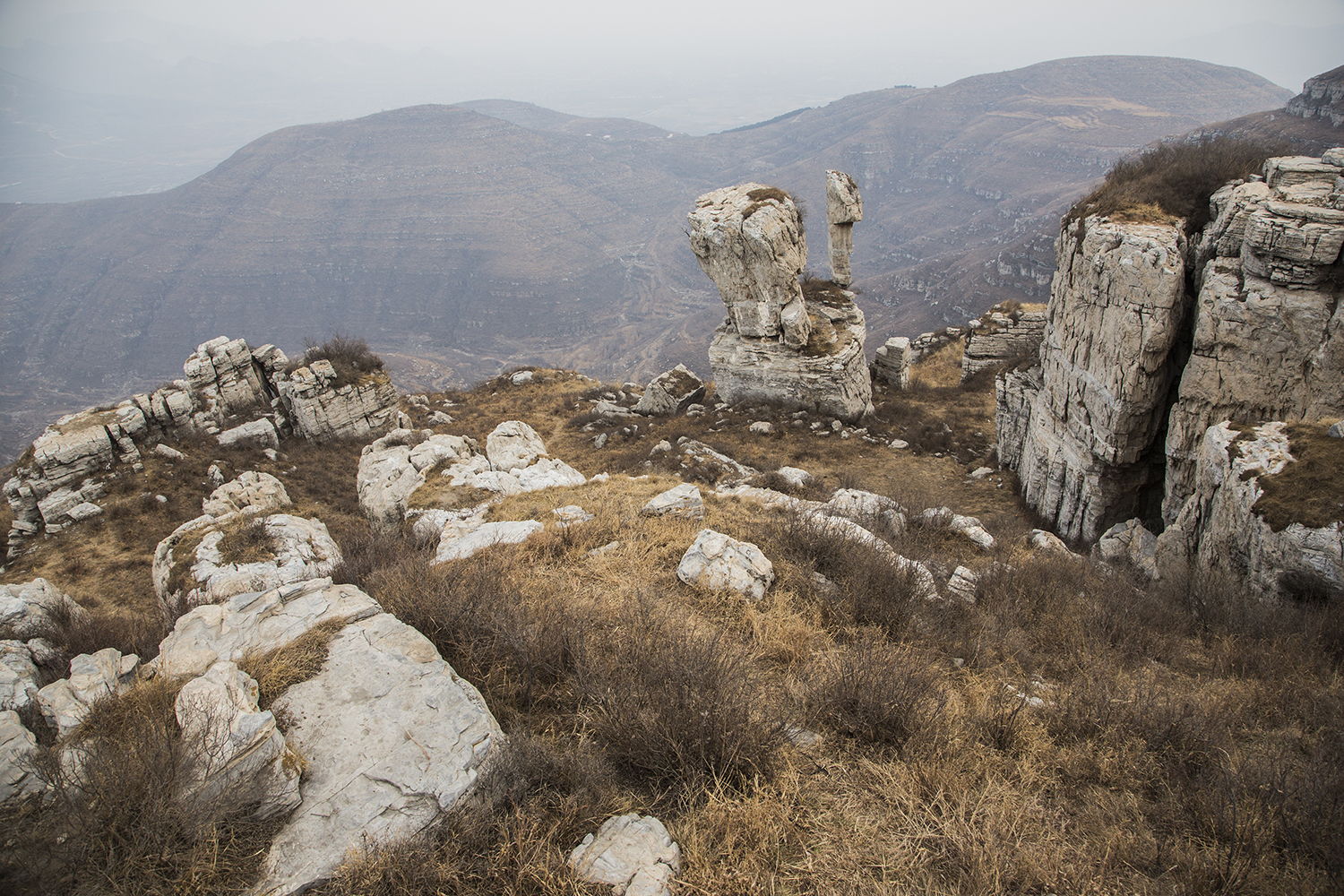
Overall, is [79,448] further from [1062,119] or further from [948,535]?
[1062,119]

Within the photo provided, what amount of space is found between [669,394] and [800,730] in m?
19.2

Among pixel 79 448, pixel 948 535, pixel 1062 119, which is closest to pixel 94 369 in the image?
pixel 79 448

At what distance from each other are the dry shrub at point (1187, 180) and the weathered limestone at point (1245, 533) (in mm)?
5226

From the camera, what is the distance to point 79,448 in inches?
621

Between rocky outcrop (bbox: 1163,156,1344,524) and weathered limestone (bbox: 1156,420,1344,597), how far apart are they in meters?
1.11

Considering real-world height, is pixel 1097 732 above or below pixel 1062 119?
below

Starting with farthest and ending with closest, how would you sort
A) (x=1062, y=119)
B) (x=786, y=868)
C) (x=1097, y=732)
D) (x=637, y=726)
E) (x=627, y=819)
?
(x=1062, y=119), (x=1097, y=732), (x=637, y=726), (x=627, y=819), (x=786, y=868)

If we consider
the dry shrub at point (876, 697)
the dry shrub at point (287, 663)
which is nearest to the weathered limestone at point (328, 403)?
the dry shrub at point (287, 663)

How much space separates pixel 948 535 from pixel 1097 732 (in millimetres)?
6190

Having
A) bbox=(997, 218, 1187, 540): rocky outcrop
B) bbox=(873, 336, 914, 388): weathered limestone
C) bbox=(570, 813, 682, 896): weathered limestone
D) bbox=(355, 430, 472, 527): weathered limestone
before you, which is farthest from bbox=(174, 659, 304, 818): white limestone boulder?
bbox=(873, 336, 914, 388): weathered limestone

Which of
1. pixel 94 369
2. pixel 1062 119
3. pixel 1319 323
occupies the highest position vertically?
pixel 1062 119

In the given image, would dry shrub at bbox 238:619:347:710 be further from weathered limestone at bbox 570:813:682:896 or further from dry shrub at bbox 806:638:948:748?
dry shrub at bbox 806:638:948:748

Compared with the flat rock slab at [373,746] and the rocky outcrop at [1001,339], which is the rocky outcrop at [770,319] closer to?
the rocky outcrop at [1001,339]

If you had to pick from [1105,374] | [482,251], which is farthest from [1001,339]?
[482,251]
